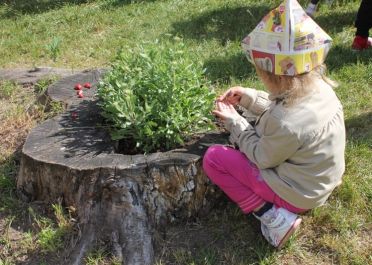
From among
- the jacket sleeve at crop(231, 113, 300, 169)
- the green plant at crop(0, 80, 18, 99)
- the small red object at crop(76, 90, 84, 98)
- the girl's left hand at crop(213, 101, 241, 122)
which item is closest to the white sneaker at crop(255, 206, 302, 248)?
the jacket sleeve at crop(231, 113, 300, 169)

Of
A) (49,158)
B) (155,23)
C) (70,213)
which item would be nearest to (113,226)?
(70,213)

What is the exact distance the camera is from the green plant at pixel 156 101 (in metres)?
3.06

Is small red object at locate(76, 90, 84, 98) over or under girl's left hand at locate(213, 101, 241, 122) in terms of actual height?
under

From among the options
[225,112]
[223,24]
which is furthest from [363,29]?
[225,112]

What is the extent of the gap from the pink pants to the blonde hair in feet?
1.42

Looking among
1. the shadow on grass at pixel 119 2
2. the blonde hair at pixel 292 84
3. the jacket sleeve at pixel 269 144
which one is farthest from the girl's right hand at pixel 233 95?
the shadow on grass at pixel 119 2

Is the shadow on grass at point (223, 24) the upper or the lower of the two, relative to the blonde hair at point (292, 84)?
lower

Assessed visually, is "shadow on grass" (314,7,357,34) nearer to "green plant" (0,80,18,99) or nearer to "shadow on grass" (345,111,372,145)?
"shadow on grass" (345,111,372,145)

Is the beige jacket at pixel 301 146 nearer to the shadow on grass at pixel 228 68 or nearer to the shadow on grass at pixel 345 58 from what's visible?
the shadow on grass at pixel 228 68

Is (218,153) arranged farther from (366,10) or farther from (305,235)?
(366,10)

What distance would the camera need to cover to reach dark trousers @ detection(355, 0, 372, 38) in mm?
5441

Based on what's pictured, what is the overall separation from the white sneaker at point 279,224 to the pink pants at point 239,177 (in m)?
0.04

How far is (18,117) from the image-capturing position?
171 inches

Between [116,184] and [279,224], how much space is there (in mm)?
942
